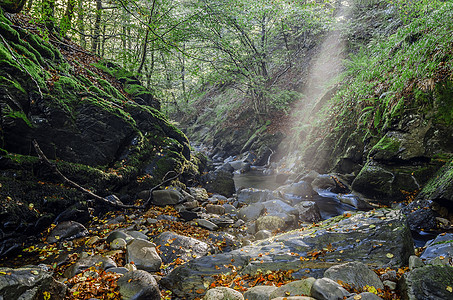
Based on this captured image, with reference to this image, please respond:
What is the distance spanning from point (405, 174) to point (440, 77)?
8.51 ft

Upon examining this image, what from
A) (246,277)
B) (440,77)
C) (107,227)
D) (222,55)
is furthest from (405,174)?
(222,55)

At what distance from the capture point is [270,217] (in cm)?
621

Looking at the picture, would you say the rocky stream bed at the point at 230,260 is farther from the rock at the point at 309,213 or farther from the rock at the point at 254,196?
the rock at the point at 254,196

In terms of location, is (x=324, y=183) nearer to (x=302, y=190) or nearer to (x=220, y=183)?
(x=302, y=190)

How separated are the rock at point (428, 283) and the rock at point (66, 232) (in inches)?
219

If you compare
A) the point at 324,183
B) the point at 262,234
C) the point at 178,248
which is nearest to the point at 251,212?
the point at 262,234

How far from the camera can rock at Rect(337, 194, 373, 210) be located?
6680mm

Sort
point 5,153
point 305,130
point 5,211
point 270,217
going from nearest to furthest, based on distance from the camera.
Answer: point 5,211 < point 5,153 < point 270,217 < point 305,130

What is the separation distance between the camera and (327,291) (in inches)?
93.7

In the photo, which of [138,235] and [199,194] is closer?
[138,235]

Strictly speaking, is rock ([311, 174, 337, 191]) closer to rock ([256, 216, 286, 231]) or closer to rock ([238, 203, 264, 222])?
rock ([238, 203, 264, 222])

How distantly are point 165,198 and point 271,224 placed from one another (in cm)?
323

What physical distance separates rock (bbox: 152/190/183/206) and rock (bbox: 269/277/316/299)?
487cm

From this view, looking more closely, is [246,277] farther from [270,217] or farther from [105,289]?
[270,217]
